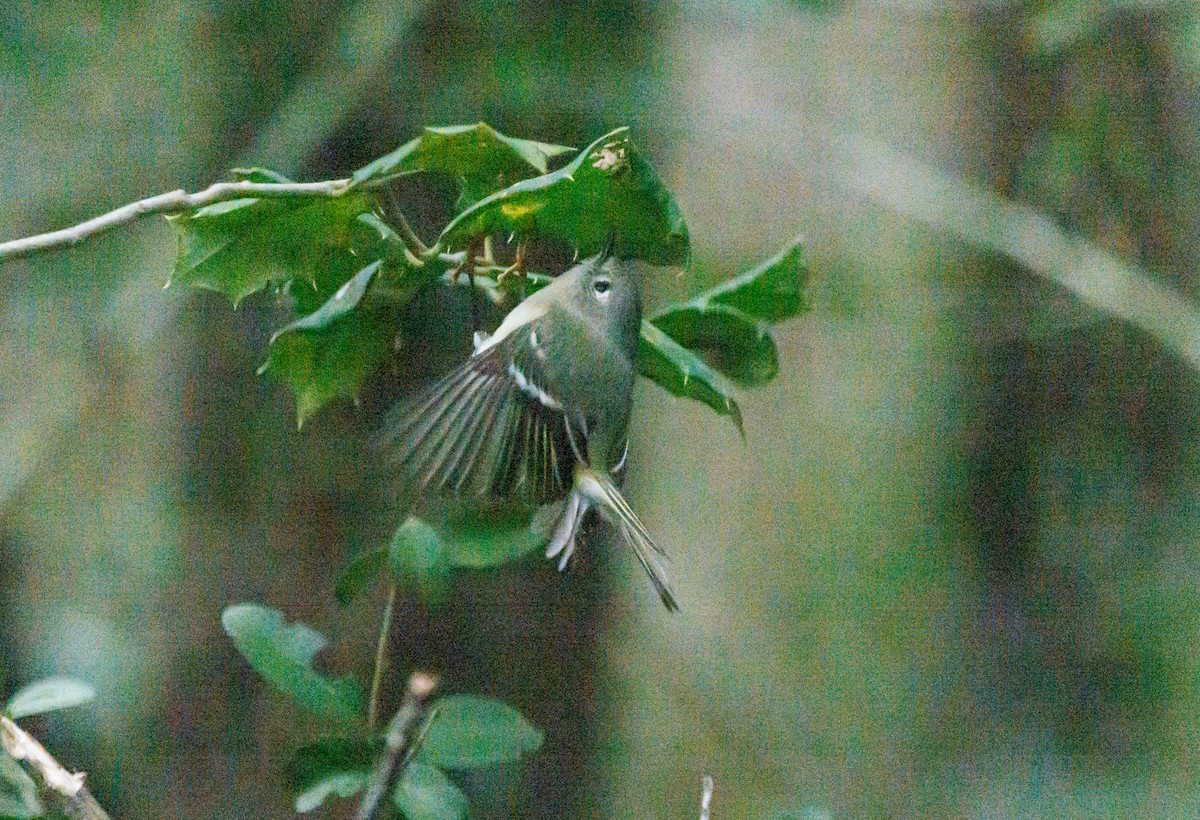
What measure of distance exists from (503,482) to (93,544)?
1.37 m

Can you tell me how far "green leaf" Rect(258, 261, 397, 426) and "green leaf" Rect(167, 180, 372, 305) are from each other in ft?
0.10

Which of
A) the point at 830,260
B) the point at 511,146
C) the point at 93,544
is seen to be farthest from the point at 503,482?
the point at 830,260

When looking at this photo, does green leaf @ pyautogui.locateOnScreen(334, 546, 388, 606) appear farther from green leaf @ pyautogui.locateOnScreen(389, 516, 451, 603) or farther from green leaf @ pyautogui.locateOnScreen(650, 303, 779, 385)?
green leaf @ pyautogui.locateOnScreen(650, 303, 779, 385)

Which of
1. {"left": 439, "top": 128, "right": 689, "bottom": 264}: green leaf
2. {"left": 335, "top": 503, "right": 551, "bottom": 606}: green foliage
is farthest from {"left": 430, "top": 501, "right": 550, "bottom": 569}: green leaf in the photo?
{"left": 439, "top": 128, "right": 689, "bottom": 264}: green leaf

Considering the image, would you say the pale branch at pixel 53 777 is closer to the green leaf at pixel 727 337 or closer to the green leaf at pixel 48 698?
the green leaf at pixel 48 698

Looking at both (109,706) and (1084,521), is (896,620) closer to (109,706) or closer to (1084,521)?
(1084,521)

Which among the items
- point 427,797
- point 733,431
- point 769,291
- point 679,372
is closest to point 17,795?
point 427,797

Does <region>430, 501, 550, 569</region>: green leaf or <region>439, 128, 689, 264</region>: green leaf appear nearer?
<region>439, 128, 689, 264</region>: green leaf

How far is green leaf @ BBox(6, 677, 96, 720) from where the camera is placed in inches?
29.5

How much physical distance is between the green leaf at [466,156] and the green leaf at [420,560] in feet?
0.73

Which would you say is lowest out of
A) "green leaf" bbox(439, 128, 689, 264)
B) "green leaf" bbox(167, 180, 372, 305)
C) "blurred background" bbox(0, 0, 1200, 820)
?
"blurred background" bbox(0, 0, 1200, 820)

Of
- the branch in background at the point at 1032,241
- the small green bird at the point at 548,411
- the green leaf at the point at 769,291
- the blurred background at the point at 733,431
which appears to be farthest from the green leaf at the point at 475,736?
the branch in background at the point at 1032,241

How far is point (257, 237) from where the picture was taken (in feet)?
2.37

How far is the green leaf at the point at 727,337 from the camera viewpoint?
893 millimetres
